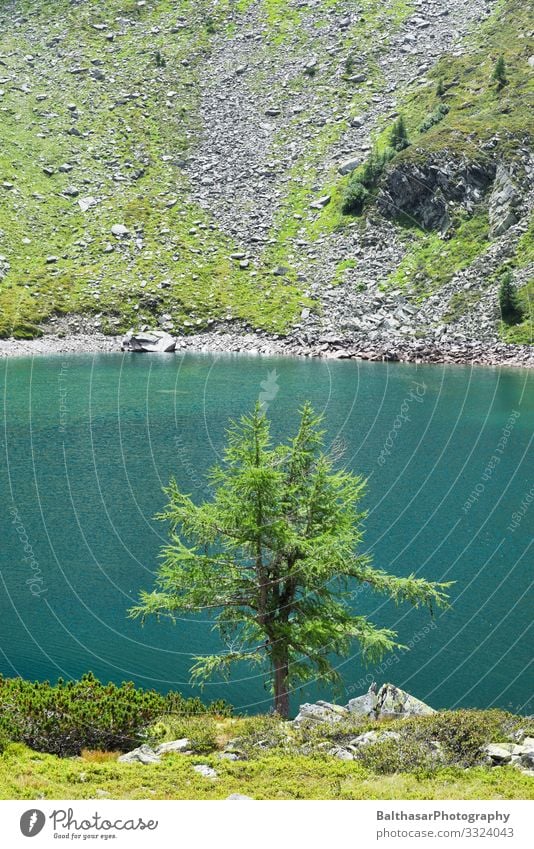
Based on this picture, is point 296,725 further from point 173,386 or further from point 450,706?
point 173,386

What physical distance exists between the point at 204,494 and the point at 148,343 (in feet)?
276

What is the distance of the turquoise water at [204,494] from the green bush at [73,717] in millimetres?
8657

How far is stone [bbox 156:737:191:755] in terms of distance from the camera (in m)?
21.2

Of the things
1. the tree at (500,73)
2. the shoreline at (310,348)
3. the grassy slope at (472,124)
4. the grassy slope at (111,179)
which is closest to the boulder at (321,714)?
the shoreline at (310,348)

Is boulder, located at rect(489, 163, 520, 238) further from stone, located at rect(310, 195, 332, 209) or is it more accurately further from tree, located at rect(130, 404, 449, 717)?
tree, located at rect(130, 404, 449, 717)

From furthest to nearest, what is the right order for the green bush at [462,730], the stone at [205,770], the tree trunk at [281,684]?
the tree trunk at [281,684] → the green bush at [462,730] → the stone at [205,770]

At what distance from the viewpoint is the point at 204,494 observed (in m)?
54.6

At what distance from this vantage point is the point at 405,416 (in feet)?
276

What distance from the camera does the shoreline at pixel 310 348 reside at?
122438 millimetres

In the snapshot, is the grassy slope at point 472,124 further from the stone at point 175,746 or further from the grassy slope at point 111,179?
the stone at point 175,746

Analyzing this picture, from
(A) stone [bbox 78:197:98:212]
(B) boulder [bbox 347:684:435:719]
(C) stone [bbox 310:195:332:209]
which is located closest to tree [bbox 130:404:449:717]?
(B) boulder [bbox 347:684:435:719]

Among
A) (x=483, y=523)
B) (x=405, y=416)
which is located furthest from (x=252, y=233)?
(x=483, y=523)

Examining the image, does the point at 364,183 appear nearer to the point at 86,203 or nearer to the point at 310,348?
the point at 310,348

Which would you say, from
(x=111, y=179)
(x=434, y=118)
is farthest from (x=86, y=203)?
(x=434, y=118)
